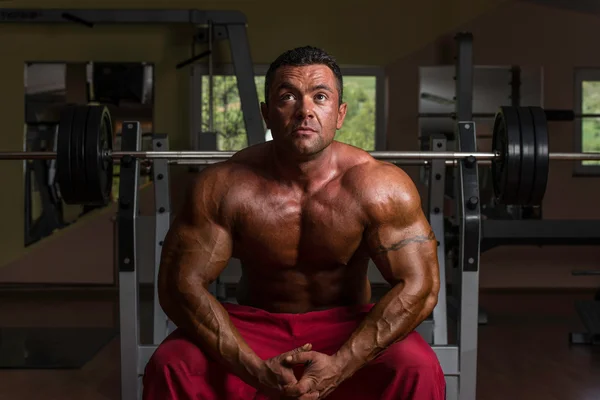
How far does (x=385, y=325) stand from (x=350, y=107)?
151 inches

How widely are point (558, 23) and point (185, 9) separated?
2543 millimetres

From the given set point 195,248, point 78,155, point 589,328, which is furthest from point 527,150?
point 589,328

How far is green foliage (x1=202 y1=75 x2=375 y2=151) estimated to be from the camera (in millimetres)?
5344

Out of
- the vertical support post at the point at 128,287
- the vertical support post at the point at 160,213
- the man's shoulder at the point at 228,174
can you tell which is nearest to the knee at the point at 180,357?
the man's shoulder at the point at 228,174

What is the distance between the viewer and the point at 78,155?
2330 mm

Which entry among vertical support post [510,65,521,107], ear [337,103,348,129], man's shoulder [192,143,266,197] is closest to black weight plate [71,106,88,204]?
man's shoulder [192,143,266,197]

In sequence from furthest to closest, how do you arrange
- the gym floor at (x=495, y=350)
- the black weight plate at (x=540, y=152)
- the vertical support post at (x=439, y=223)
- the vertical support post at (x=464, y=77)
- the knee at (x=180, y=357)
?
the vertical support post at (x=464, y=77) → the gym floor at (x=495, y=350) → the vertical support post at (x=439, y=223) → the black weight plate at (x=540, y=152) → the knee at (x=180, y=357)

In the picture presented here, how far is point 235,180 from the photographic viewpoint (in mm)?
1775

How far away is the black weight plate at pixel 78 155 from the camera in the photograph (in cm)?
233

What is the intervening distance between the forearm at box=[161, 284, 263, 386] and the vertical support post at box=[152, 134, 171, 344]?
3.06 ft

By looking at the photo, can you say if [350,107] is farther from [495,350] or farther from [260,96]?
[495,350]

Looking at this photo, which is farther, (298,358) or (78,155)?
(78,155)

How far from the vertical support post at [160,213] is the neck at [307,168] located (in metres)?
0.95

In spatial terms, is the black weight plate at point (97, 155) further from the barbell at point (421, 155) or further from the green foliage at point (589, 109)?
the green foliage at point (589, 109)
